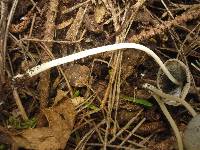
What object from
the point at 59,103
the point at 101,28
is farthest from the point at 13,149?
the point at 101,28

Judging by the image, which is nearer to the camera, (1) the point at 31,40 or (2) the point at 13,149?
(2) the point at 13,149

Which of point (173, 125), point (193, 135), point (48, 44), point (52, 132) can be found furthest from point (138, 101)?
point (48, 44)

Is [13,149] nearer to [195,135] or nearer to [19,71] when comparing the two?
[19,71]

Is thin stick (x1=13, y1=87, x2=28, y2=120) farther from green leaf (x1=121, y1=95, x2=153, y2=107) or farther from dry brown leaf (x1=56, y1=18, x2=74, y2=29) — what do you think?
green leaf (x1=121, y1=95, x2=153, y2=107)

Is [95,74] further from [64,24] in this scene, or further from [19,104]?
[19,104]

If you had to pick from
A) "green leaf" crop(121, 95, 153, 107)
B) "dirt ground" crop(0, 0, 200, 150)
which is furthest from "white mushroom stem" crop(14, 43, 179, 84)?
"green leaf" crop(121, 95, 153, 107)
